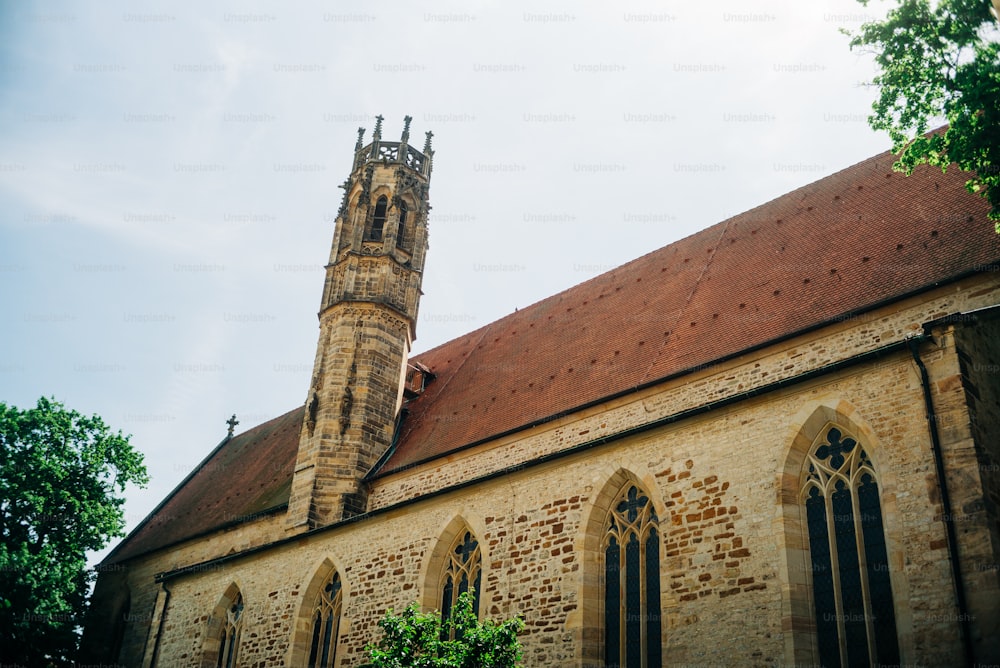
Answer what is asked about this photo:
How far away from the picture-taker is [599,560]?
13.0 m

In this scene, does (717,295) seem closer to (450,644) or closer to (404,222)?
(450,644)

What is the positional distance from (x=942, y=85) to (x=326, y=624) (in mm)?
12574

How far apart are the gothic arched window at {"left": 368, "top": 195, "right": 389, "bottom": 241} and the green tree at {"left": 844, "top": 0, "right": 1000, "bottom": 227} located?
13.1 meters

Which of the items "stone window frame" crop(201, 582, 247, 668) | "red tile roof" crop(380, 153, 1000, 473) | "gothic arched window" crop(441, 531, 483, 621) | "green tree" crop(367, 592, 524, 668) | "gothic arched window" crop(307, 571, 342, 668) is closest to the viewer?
"green tree" crop(367, 592, 524, 668)

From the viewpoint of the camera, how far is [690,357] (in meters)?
15.1

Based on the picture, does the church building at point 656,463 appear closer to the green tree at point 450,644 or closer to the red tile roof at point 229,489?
the red tile roof at point 229,489

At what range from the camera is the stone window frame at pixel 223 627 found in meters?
17.5

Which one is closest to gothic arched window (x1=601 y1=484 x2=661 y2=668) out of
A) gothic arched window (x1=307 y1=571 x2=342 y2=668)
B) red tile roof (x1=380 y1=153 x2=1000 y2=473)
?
red tile roof (x1=380 y1=153 x2=1000 y2=473)

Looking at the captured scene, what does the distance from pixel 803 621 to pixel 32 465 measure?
1859 cm

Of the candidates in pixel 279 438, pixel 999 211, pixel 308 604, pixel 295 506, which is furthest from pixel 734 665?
pixel 279 438

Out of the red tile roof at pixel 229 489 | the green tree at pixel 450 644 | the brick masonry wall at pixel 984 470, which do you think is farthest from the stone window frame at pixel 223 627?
the brick masonry wall at pixel 984 470

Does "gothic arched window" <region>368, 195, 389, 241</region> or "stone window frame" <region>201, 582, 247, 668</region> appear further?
"gothic arched window" <region>368, 195, 389, 241</region>

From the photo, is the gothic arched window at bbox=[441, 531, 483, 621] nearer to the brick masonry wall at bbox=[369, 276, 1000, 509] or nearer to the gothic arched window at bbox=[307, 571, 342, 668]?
the brick masonry wall at bbox=[369, 276, 1000, 509]

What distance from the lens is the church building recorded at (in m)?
10.2
